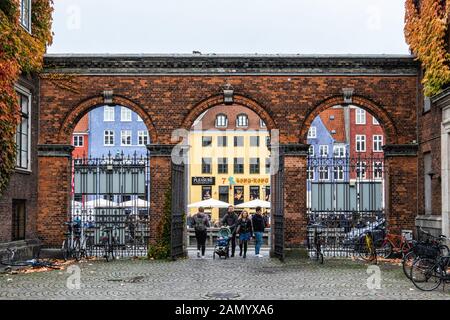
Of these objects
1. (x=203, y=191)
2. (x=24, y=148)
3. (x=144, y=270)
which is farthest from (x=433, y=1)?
(x=203, y=191)

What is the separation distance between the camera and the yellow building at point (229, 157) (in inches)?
2670

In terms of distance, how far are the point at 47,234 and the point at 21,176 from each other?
92.9 inches

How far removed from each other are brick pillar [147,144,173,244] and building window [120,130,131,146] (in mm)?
48867

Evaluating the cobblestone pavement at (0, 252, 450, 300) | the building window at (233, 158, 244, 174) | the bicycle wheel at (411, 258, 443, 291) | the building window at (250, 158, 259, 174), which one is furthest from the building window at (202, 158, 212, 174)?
the bicycle wheel at (411, 258, 443, 291)

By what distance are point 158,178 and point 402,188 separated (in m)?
7.67

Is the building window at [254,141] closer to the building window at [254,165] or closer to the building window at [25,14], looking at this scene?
the building window at [254,165]

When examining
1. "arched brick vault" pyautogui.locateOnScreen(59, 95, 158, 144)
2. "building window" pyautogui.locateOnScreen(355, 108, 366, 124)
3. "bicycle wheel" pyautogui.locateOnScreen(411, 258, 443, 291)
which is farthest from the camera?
"building window" pyautogui.locateOnScreen(355, 108, 366, 124)

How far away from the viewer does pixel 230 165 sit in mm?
68375

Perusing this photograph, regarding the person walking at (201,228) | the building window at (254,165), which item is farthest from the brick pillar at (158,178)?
the building window at (254,165)

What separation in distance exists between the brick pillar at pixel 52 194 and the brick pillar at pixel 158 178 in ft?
8.89

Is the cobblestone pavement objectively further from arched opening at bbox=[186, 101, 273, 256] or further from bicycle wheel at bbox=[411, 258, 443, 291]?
arched opening at bbox=[186, 101, 273, 256]

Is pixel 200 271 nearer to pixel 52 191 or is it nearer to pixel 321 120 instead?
pixel 52 191

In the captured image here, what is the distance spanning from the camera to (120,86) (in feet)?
73.2

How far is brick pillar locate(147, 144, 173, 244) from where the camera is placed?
21.9 meters
